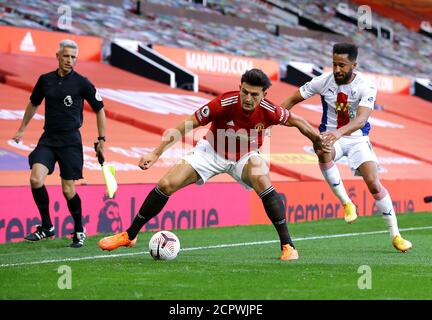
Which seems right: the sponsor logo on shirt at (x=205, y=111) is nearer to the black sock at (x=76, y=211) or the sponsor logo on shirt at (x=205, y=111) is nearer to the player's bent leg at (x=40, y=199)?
the player's bent leg at (x=40, y=199)

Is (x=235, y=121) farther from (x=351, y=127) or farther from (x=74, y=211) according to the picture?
(x=74, y=211)

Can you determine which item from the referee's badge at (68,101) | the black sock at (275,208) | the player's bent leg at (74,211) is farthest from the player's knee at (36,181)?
the black sock at (275,208)

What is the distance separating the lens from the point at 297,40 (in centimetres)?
2770

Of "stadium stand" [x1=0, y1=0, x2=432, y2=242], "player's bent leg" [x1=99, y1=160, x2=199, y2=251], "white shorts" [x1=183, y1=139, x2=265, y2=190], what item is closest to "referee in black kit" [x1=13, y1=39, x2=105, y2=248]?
"stadium stand" [x1=0, y1=0, x2=432, y2=242]

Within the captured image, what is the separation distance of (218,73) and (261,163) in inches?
550

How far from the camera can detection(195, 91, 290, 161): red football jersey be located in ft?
28.5

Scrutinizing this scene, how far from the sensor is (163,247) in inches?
344

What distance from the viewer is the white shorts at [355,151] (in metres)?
10.2

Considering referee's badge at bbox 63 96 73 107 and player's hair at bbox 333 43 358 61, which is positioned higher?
player's hair at bbox 333 43 358 61

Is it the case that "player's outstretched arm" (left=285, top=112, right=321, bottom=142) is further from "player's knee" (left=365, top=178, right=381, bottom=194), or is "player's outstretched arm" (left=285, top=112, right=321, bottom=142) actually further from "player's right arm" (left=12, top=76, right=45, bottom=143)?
"player's right arm" (left=12, top=76, right=45, bottom=143)

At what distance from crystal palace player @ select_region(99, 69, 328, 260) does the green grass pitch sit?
0.33 meters

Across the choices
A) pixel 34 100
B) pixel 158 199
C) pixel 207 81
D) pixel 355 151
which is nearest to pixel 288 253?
pixel 158 199

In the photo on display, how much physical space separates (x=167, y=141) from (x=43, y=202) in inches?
91.8

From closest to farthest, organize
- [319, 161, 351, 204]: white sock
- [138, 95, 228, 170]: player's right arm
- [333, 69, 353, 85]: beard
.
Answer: [138, 95, 228, 170]: player's right arm, [333, 69, 353, 85]: beard, [319, 161, 351, 204]: white sock
